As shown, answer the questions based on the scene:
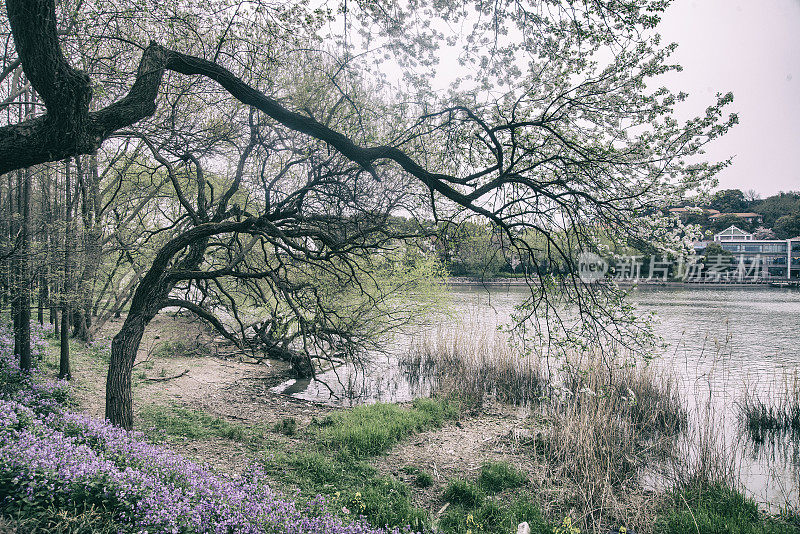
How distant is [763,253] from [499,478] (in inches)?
2914

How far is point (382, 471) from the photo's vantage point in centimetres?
620

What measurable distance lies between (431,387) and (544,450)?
4.57m

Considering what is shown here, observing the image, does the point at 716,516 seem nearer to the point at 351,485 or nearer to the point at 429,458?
the point at 429,458

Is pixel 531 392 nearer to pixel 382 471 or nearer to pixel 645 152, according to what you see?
pixel 382 471

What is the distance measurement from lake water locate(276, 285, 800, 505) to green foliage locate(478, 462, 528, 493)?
87.7 inches

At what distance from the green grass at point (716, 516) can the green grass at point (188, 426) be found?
5.86 metres

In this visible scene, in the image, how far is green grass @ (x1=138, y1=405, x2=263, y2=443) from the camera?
6.55 metres

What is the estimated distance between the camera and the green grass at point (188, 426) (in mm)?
6547

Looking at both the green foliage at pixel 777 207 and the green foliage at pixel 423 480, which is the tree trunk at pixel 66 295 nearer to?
the green foliage at pixel 423 480

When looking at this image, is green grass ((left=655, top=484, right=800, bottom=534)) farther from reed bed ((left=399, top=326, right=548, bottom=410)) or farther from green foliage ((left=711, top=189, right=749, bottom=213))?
green foliage ((left=711, top=189, right=749, bottom=213))

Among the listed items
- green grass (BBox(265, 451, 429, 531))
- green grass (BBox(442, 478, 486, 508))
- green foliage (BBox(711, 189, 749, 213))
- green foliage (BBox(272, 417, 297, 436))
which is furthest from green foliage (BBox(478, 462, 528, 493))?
green foliage (BBox(711, 189, 749, 213))

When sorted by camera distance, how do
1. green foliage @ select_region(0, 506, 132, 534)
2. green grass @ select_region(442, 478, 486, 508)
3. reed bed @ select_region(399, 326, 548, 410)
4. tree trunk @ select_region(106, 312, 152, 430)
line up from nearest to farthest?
1. green foliage @ select_region(0, 506, 132, 534)
2. tree trunk @ select_region(106, 312, 152, 430)
3. green grass @ select_region(442, 478, 486, 508)
4. reed bed @ select_region(399, 326, 548, 410)

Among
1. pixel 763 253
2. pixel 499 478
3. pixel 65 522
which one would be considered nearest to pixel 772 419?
pixel 499 478

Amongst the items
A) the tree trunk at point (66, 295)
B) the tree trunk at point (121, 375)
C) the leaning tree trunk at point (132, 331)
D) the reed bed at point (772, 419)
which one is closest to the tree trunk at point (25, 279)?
the tree trunk at point (66, 295)
